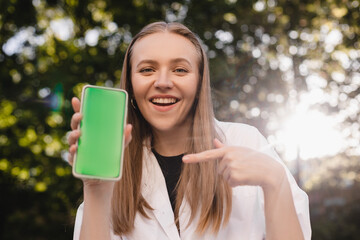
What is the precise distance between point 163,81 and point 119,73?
6.28 m

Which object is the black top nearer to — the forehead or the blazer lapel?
the blazer lapel

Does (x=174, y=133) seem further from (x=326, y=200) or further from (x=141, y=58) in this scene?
(x=326, y=200)

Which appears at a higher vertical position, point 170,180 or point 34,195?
point 170,180

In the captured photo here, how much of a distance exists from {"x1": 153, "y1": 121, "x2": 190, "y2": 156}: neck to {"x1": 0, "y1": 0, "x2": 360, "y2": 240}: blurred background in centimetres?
463

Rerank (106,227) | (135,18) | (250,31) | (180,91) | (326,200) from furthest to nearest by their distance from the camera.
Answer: (326,200) < (250,31) < (135,18) < (180,91) < (106,227)

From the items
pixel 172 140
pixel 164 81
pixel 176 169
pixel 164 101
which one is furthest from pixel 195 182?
pixel 164 81

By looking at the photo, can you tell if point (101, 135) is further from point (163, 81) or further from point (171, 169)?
point (171, 169)

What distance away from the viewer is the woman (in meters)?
2.18

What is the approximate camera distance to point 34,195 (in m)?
9.06

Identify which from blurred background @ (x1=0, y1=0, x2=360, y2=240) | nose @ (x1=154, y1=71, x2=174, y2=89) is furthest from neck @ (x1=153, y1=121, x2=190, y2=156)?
blurred background @ (x1=0, y1=0, x2=360, y2=240)

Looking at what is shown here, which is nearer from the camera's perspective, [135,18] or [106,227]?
[106,227]

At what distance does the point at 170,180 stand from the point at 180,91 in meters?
0.66

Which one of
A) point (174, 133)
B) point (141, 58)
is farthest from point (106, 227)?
point (141, 58)

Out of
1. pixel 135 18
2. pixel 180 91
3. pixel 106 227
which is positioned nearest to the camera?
pixel 106 227
